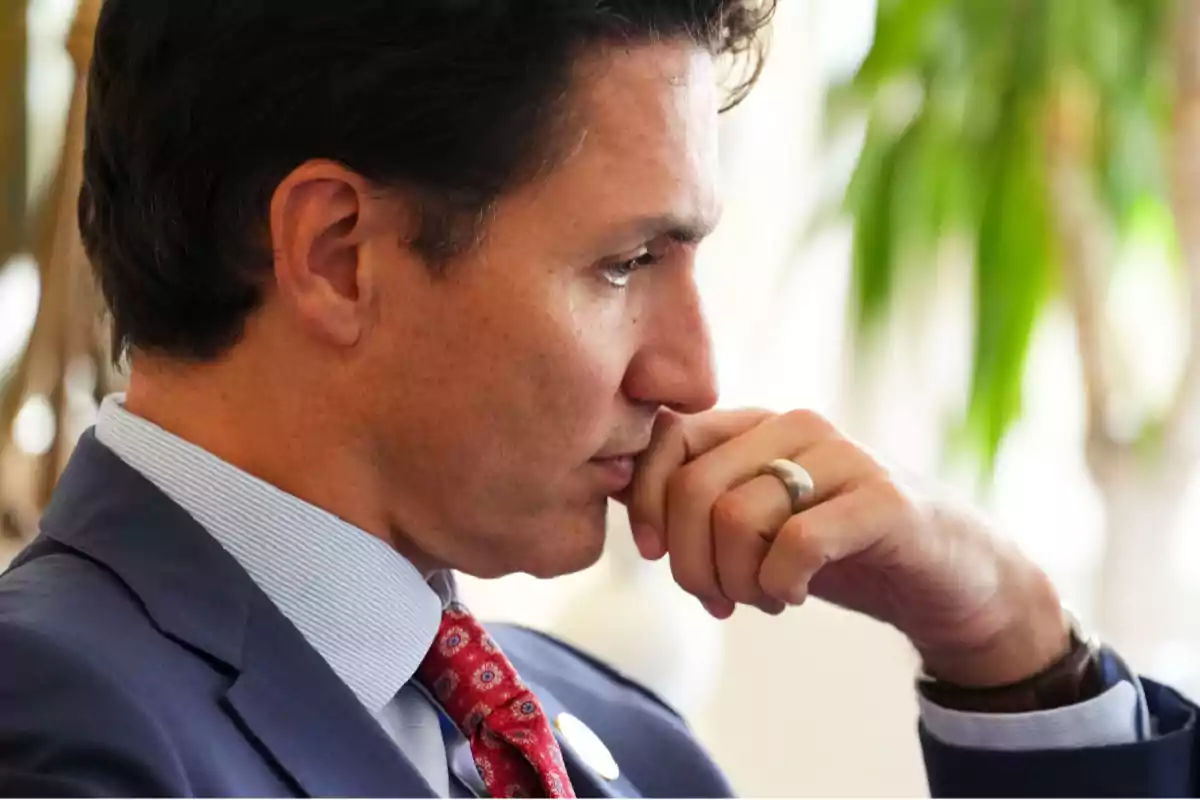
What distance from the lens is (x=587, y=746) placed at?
106cm

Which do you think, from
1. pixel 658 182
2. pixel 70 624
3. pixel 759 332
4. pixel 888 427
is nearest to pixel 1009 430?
pixel 888 427

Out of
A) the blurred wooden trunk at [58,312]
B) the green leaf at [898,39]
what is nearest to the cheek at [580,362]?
the blurred wooden trunk at [58,312]

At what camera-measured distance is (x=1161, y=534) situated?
1644 mm

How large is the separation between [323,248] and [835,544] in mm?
421

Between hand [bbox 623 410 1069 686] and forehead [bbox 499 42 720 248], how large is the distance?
0.19 m

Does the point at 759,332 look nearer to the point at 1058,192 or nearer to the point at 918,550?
the point at 1058,192

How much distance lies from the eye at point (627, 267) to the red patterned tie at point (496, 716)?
0.98 ft

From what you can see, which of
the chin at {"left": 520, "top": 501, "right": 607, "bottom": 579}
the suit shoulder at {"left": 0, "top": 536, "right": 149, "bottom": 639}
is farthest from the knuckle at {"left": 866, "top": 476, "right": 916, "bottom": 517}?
the suit shoulder at {"left": 0, "top": 536, "right": 149, "bottom": 639}

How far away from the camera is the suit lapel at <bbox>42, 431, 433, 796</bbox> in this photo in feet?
2.63

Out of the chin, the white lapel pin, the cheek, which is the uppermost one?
the cheek

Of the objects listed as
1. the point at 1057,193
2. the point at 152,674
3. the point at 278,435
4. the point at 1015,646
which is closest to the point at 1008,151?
the point at 1057,193

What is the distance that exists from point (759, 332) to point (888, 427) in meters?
0.25

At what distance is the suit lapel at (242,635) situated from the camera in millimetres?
802

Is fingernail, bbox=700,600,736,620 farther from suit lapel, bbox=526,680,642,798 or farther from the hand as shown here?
suit lapel, bbox=526,680,642,798
